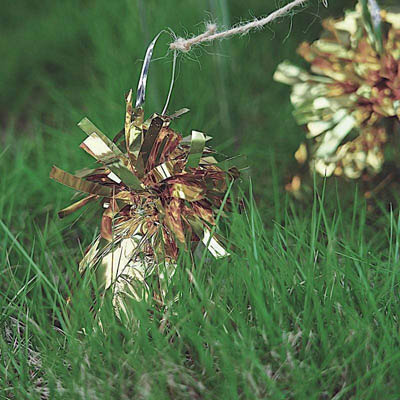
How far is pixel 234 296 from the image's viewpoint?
18.9 inches

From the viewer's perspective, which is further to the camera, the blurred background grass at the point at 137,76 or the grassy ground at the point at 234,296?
the blurred background grass at the point at 137,76

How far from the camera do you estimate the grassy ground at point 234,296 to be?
16.6 inches

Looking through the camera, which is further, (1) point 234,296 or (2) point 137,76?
(2) point 137,76

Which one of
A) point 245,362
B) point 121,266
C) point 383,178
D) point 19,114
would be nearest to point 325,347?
point 245,362

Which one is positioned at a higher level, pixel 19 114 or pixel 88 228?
pixel 19 114

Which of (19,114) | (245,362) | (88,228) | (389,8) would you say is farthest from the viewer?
(19,114)

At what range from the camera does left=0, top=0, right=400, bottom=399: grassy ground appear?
1.39 feet

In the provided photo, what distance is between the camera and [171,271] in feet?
1.62

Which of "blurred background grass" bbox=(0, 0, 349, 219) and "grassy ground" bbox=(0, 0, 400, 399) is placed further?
"blurred background grass" bbox=(0, 0, 349, 219)

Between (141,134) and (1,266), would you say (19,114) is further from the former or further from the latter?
(141,134)

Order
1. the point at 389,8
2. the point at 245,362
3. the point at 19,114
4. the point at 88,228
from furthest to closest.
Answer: the point at 19,114 → the point at 88,228 → the point at 389,8 → the point at 245,362

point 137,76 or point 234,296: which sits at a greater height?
point 137,76

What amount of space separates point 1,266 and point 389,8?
1.44ft

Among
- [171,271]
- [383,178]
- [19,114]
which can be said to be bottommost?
[383,178]
